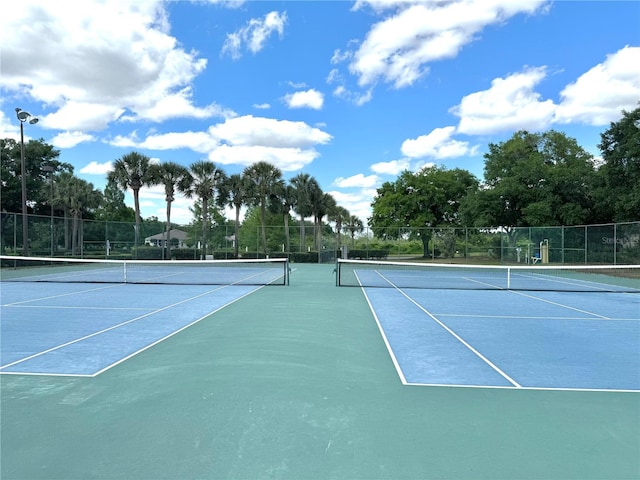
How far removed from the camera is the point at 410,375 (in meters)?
5.25

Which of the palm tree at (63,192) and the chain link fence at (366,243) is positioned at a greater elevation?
the palm tree at (63,192)

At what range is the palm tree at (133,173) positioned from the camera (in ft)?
117

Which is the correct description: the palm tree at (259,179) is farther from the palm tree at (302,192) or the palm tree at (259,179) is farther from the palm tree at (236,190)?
the palm tree at (302,192)

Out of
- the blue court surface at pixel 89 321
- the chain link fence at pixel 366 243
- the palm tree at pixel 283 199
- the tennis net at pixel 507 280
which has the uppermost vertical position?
the palm tree at pixel 283 199

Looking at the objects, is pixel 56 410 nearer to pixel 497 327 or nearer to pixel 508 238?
pixel 497 327

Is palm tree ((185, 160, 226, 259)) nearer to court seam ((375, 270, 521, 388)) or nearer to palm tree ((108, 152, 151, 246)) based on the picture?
palm tree ((108, 152, 151, 246))

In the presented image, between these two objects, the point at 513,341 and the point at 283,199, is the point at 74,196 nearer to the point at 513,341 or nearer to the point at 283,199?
the point at 283,199

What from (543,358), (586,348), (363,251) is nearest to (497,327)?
(586,348)

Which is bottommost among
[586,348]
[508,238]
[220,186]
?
[586,348]

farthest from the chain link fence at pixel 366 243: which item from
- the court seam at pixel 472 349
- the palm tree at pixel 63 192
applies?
the court seam at pixel 472 349

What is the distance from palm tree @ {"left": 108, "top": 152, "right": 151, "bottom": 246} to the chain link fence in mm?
3735

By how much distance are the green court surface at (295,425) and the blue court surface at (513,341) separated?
0.45 m

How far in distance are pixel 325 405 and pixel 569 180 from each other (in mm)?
37203

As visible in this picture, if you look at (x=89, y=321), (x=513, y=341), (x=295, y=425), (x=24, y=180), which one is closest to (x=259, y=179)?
(x=24, y=180)
